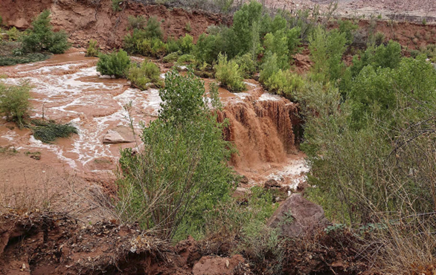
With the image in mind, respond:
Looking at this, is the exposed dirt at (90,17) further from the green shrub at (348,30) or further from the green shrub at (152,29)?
the green shrub at (348,30)

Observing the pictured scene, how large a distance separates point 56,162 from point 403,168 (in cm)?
681

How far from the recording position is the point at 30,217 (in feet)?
8.78

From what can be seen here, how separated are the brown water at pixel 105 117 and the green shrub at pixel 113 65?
33 centimetres

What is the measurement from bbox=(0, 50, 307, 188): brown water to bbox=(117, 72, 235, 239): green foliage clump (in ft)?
6.23

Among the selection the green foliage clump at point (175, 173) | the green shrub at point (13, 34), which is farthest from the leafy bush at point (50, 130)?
the green shrub at point (13, 34)

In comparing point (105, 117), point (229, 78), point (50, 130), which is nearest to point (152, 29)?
point (229, 78)

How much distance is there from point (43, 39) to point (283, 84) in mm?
13055

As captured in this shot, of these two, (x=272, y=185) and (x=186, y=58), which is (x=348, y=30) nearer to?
(x=186, y=58)

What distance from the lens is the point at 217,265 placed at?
2686 mm

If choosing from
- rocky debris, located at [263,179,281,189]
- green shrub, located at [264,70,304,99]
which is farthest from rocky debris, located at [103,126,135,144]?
green shrub, located at [264,70,304,99]

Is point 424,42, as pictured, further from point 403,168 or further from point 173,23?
point 403,168

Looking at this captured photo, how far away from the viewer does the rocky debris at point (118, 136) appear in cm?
848

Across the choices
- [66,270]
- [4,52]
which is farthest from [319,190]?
[4,52]

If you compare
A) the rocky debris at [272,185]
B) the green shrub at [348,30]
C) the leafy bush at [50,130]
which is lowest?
the rocky debris at [272,185]
